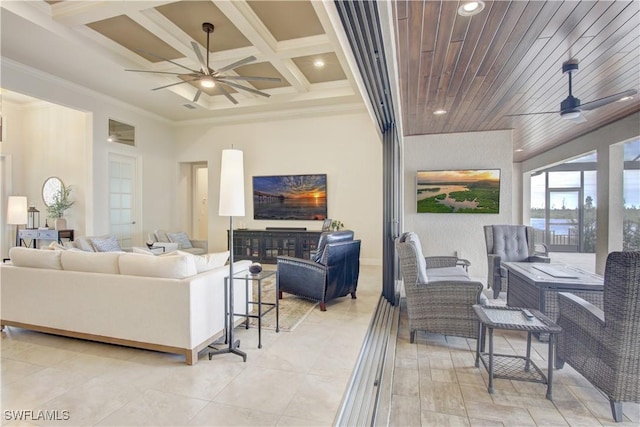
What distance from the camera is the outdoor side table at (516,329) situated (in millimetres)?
2057

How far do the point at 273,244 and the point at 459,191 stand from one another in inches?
147

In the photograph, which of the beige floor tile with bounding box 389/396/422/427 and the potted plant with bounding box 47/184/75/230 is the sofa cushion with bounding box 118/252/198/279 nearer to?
the beige floor tile with bounding box 389/396/422/427

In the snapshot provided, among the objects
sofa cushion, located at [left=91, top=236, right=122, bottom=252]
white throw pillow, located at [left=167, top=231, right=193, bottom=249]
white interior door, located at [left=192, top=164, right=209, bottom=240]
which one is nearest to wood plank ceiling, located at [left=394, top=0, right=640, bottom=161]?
sofa cushion, located at [left=91, top=236, right=122, bottom=252]

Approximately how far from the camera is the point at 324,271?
3568 millimetres

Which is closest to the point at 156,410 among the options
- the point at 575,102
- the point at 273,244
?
the point at 575,102

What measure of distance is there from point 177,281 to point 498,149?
5141 mm

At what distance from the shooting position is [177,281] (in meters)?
2.40

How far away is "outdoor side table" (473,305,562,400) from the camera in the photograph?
2.06 metres

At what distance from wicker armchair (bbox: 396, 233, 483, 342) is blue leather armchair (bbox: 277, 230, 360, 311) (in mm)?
924

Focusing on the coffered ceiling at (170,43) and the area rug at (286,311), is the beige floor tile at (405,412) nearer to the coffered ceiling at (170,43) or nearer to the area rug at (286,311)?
the area rug at (286,311)

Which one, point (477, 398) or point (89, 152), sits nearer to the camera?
point (477, 398)

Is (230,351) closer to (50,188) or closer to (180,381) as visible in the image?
(180,381)

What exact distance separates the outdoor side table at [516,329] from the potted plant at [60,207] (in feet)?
22.5

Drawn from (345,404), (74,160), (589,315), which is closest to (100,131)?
(74,160)
